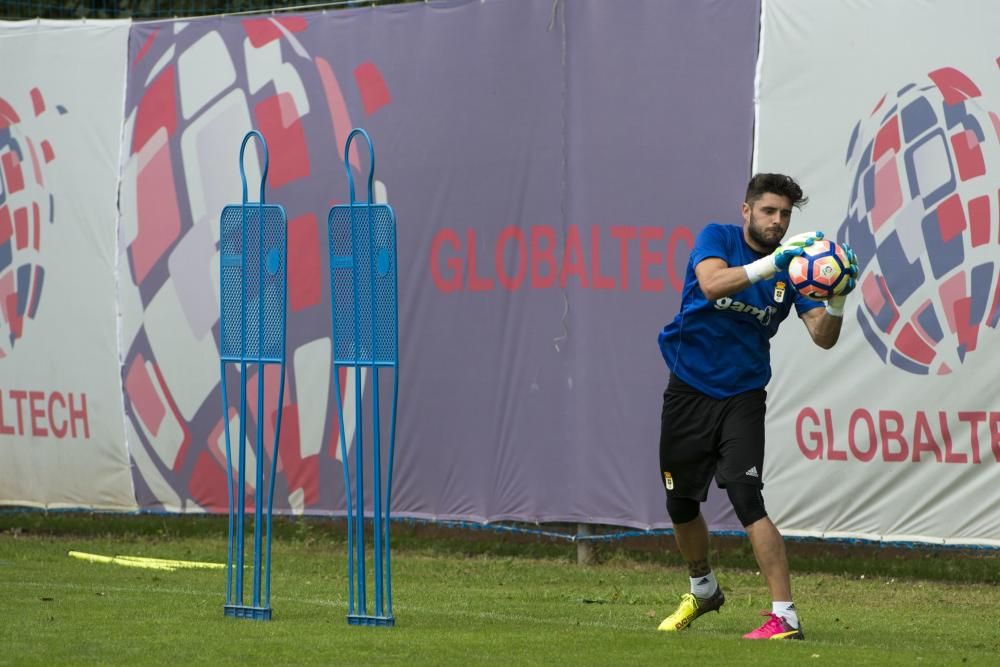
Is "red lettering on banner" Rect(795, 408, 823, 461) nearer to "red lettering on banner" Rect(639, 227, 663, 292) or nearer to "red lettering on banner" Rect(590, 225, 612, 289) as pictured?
"red lettering on banner" Rect(639, 227, 663, 292)

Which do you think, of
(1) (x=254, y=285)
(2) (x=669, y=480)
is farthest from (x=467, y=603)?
Answer: (1) (x=254, y=285)

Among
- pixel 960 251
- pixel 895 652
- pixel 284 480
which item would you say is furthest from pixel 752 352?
pixel 284 480

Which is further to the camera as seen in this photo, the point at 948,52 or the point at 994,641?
the point at 948,52

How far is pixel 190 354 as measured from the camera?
1356 centimetres

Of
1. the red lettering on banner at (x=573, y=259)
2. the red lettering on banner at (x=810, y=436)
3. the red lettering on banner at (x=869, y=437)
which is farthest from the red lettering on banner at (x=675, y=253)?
the red lettering on banner at (x=869, y=437)

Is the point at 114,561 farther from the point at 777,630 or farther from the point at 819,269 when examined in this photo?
the point at 819,269

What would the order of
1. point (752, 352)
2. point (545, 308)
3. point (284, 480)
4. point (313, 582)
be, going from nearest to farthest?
point (752, 352) → point (313, 582) → point (545, 308) → point (284, 480)

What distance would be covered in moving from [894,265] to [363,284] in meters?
3.98

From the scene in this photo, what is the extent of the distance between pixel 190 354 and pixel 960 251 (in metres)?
5.80

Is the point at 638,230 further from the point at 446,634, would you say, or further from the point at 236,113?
the point at 446,634

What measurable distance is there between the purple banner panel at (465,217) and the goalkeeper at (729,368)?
9.96 feet

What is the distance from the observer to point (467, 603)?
995 centimetres

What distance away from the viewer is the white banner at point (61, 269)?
550 inches

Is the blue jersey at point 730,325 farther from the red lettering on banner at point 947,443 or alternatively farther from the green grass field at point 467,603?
the red lettering on banner at point 947,443
